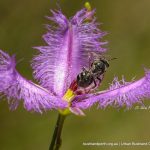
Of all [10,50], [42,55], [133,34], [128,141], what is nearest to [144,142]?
[128,141]

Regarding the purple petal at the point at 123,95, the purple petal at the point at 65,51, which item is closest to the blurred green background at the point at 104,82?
the purple petal at the point at 65,51

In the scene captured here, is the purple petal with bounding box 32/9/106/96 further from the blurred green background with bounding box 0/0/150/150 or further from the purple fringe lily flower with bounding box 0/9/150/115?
the blurred green background with bounding box 0/0/150/150

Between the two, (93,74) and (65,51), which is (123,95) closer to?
(93,74)

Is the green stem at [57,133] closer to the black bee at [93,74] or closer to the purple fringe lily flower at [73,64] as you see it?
the purple fringe lily flower at [73,64]

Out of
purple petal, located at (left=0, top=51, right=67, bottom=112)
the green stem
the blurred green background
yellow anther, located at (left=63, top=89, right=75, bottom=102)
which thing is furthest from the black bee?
the blurred green background

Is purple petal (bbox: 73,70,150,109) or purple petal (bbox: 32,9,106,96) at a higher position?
purple petal (bbox: 32,9,106,96)

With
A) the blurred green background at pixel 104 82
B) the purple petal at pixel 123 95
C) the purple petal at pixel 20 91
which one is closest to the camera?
the purple petal at pixel 20 91

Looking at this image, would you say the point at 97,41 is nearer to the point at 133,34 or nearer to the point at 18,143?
the point at 18,143
